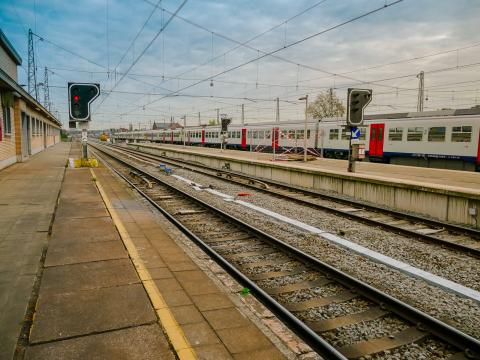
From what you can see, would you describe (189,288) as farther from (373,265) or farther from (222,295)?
(373,265)

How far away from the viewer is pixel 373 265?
19.1ft

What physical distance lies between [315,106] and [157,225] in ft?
218

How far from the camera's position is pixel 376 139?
72.8 feet

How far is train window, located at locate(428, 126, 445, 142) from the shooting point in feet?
60.0

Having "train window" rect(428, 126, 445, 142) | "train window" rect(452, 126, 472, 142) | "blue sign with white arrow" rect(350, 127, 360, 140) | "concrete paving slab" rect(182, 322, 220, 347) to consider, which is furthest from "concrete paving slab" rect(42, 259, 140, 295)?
"train window" rect(428, 126, 445, 142)

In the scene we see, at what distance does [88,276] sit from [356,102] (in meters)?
11.2

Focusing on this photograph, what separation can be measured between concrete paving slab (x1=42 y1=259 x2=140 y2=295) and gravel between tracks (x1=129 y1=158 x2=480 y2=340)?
3140mm

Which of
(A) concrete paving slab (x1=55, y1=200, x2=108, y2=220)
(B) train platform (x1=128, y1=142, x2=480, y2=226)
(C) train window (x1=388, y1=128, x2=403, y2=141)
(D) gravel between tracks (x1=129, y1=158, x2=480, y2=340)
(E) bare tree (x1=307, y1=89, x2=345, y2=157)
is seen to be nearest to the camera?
(D) gravel between tracks (x1=129, y1=158, x2=480, y2=340)

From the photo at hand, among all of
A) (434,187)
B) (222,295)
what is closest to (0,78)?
(222,295)

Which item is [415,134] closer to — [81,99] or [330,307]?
[81,99]

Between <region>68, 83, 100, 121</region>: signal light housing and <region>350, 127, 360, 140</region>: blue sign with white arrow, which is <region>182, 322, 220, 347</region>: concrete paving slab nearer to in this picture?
<region>350, 127, 360, 140</region>: blue sign with white arrow

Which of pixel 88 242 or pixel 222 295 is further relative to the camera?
pixel 88 242

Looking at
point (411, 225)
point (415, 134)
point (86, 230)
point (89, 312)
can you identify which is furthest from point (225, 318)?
point (415, 134)

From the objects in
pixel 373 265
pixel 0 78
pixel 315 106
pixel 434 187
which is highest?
pixel 315 106
